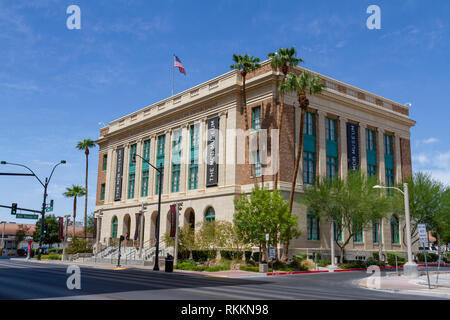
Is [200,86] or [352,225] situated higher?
[200,86]

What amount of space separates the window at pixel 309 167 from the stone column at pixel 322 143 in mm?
704

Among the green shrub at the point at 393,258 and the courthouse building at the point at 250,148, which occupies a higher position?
the courthouse building at the point at 250,148

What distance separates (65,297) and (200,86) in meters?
40.0

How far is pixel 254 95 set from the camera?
149ft

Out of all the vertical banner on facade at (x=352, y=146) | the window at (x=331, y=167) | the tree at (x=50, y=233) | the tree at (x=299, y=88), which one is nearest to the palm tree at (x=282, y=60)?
the tree at (x=299, y=88)

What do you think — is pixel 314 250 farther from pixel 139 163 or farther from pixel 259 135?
pixel 139 163

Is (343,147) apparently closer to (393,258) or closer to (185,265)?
(393,258)

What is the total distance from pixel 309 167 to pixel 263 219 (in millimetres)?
12183

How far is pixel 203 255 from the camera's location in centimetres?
4209

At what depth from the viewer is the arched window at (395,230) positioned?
2032 inches

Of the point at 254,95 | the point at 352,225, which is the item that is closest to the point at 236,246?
the point at 352,225

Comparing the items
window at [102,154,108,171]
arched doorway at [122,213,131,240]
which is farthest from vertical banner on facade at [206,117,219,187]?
window at [102,154,108,171]

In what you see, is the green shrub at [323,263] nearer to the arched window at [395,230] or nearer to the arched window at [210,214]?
the arched window at [210,214]

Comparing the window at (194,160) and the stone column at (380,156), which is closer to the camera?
the window at (194,160)
